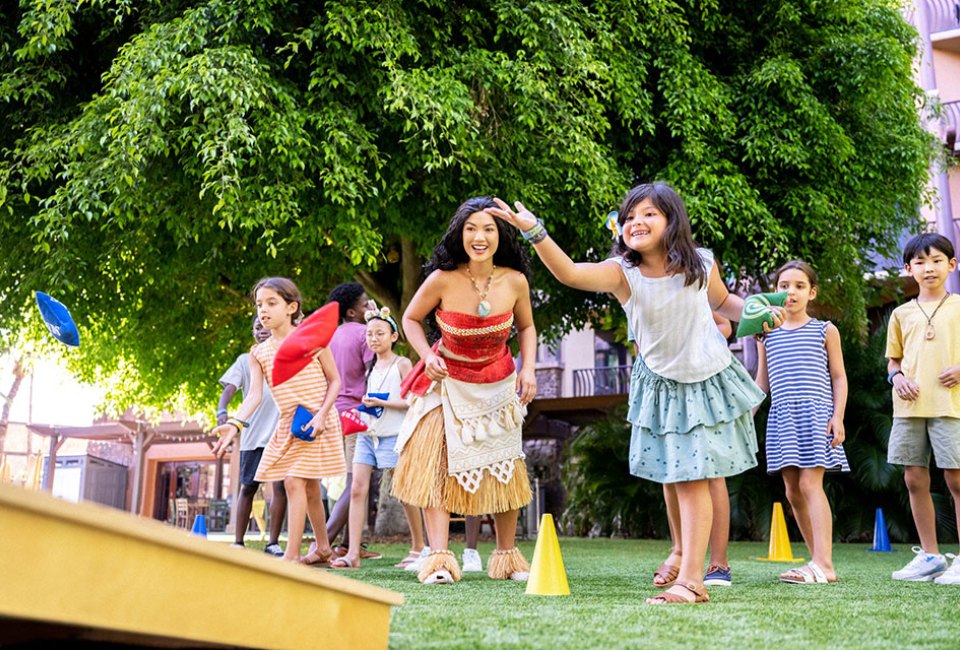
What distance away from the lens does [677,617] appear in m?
2.95

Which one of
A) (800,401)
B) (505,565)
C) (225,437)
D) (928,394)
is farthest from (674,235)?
(225,437)

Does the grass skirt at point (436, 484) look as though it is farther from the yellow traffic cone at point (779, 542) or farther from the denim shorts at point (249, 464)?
the yellow traffic cone at point (779, 542)

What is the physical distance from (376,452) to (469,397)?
172 cm

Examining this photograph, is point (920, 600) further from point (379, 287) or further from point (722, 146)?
point (379, 287)

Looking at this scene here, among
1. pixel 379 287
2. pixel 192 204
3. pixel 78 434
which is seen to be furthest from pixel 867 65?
pixel 78 434

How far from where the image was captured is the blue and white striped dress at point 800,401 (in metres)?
4.79

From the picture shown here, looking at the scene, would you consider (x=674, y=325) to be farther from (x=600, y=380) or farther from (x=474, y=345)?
(x=600, y=380)

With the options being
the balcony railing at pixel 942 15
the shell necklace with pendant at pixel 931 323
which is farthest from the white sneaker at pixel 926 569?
the balcony railing at pixel 942 15

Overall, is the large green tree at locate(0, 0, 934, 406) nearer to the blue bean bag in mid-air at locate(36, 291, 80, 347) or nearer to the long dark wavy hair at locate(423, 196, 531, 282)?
the blue bean bag in mid-air at locate(36, 291, 80, 347)

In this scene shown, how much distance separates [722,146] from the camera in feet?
33.7

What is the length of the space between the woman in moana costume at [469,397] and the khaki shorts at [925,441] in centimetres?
211

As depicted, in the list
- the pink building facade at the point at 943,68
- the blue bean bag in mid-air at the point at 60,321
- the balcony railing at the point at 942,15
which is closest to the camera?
the blue bean bag in mid-air at the point at 60,321

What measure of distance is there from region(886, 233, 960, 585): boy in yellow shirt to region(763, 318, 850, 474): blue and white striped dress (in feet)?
1.51

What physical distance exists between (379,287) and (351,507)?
22.7ft
